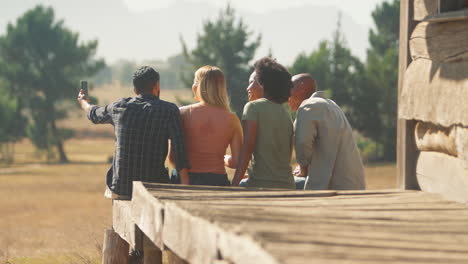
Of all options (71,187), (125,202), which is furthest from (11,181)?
(125,202)

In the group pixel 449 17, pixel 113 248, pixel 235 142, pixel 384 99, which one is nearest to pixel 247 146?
pixel 235 142

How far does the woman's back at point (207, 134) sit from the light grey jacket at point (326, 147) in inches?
18.4

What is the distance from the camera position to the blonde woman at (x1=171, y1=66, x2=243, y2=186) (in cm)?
518

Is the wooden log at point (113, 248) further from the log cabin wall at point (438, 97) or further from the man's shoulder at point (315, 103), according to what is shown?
the log cabin wall at point (438, 97)

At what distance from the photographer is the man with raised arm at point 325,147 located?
5227 mm

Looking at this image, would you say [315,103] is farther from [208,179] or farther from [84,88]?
[84,88]

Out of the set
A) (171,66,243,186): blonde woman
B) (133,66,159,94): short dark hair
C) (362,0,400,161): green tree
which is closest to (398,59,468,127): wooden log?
(171,66,243,186): blonde woman

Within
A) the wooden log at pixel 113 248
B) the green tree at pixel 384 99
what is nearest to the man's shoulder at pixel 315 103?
the wooden log at pixel 113 248

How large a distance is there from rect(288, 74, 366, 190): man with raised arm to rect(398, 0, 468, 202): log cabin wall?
0.40m

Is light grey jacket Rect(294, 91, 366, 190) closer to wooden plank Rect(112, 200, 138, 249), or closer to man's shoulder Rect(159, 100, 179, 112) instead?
man's shoulder Rect(159, 100, 179, 112)

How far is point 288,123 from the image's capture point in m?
5.27

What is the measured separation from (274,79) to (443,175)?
125cm

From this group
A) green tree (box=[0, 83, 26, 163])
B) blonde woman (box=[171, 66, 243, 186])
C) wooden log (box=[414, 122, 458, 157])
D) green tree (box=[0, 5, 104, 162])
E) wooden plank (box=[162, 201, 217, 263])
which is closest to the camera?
wooden plank (box=[162, 201, 217, 263])

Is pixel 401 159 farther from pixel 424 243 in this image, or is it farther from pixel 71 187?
pixel 71 187
